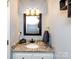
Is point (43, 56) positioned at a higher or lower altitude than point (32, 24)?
lower

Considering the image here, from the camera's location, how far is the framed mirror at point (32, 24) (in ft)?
15.3

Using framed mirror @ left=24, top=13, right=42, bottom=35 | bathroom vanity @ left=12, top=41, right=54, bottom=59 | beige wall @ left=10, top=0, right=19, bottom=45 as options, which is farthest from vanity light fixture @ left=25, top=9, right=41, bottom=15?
bathroom vanity @ left=12, top=41, right=54, bottom=59

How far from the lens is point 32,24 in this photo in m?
4.66

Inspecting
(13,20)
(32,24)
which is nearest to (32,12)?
(32,24)

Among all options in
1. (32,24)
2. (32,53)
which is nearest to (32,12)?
(32,24)

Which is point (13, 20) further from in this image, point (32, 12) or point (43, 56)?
point (32, 12)

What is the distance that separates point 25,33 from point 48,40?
2.46 feet

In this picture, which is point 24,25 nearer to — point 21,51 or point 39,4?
point 39,4

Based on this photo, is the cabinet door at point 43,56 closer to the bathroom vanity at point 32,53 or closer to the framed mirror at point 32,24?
the bathroom vanity at point 32,53

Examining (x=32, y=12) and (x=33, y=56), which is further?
(x=32, y=12)

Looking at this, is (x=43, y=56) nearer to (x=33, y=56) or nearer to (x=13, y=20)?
(x=33, y=56)

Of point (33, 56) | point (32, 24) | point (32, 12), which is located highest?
point (32, 12)

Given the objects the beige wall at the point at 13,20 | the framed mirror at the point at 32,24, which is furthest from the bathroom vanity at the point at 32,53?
the framed mirror at the point at 32,24
